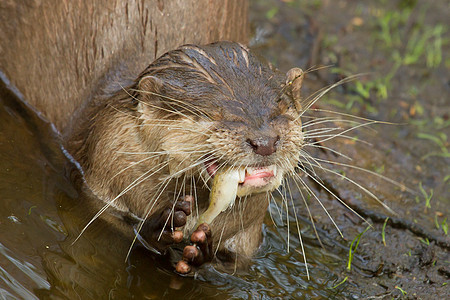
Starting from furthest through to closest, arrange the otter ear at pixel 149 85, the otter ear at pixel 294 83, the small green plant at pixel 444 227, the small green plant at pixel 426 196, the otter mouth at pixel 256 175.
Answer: the small green plant at pixel 426 196
the small green plant at pixel 444 227
the otter ear at pixel 294 83
the otter ear at pixel 149 85
the otter mouth at pixel 256 175

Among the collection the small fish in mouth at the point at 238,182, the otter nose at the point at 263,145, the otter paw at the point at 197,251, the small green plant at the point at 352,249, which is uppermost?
the otter nose at the point at 263,145

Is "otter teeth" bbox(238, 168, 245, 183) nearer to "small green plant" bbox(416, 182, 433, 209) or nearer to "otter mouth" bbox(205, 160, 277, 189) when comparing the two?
"otter mouth" bbox(205, 160, 277, 189)

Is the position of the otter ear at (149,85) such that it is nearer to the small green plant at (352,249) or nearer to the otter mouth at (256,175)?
the otter mouth at (256,175)

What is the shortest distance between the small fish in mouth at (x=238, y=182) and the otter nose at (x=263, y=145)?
12 centimetres

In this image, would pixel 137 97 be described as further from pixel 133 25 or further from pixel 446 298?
pixel 446 298

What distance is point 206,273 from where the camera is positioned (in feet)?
10.9

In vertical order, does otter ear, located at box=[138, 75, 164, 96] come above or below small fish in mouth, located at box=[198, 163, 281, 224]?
above

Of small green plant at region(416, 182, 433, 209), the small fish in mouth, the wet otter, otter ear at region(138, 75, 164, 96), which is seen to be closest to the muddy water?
small green plant at region(416, 182, 433, 209)

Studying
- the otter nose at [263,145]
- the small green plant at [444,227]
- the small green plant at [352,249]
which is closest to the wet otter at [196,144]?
the otter nose at [263,145]

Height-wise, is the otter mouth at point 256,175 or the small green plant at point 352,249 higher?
the otter mouth at point 256,175

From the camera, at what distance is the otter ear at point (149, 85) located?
3037mm

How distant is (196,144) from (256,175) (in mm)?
274

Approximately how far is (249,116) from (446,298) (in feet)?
4.50

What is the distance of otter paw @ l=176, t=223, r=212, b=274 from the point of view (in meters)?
3.06
